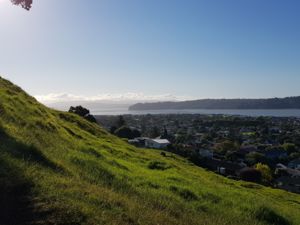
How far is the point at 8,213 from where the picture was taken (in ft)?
19.4

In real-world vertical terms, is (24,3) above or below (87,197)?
above

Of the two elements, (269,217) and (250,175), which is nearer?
(269,217)

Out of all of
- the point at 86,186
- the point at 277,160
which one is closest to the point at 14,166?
the point at 86,186

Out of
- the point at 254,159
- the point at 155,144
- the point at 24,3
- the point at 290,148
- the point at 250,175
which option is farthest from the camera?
the point at 290,148

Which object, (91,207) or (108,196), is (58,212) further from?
(108,196)

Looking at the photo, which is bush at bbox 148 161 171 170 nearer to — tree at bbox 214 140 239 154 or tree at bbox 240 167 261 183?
tree at bbox 240 167 261 183

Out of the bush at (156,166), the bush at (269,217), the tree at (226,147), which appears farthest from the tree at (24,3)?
the tree at (226,147)

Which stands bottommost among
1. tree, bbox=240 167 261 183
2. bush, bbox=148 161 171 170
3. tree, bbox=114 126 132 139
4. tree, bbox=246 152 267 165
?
tree, bbox=246 152 267 165

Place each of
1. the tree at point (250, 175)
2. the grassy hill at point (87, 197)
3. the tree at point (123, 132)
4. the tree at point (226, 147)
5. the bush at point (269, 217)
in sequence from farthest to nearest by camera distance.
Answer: the tree at point (226, 147) < the tree at point (123, 132) < the tree at point (250, 175) < the bush at point (269, 217) < the grassy hill at point (87, 197)

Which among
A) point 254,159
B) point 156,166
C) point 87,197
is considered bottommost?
point 254,159

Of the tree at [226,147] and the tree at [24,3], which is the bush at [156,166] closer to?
the tree at [24,3]

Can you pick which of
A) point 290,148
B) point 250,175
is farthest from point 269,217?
point 290,148

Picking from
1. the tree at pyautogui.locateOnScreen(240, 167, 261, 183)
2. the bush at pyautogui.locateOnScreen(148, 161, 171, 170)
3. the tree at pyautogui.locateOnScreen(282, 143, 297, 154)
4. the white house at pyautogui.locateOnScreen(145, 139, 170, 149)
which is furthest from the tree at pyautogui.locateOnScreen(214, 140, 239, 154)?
the bush at pyautogui.locateOnScreen(148, 161, 171, 170)

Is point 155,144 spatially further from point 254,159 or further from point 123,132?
point 254,159
